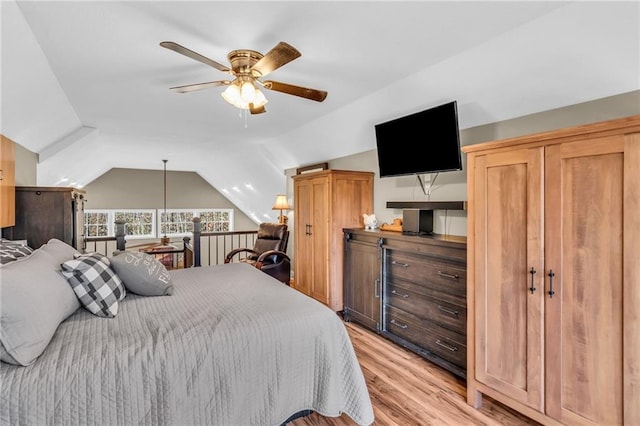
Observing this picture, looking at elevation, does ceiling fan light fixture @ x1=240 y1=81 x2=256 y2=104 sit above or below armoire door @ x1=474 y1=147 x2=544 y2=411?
above

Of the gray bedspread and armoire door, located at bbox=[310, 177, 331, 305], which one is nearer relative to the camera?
the gray bedspread

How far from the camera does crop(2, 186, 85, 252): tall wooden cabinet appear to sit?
3.12 metres

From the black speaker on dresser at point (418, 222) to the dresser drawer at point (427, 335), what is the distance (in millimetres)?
774

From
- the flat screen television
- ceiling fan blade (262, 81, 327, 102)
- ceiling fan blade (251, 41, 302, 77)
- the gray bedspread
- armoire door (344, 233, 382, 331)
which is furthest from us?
armoire door (344, 233, 382, 331)

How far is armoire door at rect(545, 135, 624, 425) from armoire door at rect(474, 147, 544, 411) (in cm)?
6

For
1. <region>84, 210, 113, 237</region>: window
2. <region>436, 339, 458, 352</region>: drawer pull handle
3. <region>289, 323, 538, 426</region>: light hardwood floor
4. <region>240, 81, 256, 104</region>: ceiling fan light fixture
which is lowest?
<region>289, 323, 538, 426</region>: light hardwood floor

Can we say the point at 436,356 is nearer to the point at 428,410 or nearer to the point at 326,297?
the point at 428,410

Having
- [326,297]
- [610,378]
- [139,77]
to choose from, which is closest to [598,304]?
[610,378]

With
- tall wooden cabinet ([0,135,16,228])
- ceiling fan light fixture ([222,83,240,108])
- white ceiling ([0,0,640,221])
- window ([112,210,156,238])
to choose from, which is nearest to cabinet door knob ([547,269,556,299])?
white ceiling ([0,0,640,221])

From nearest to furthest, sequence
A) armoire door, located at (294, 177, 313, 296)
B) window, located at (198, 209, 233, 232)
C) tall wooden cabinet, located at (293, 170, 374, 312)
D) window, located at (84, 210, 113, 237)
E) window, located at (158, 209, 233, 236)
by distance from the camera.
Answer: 1. tall wooden cabinet, located at (293, 170, 374, 312)
2. armoire door, located at (294, 177, 313, 296)
3. window, located at (84, 210, 113, 237)
4. window, located at (158, 209, 233, 236)
5. window, located at (198, 209, 233, 232)

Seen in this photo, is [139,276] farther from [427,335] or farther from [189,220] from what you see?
[189,220]

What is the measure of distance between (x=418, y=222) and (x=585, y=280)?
1.55 m

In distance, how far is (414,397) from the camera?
2.26 meters

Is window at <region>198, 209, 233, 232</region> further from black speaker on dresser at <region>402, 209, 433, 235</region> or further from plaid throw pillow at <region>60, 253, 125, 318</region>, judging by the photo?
plaid throw pillow at <region>60, 253, 125, 318</region>
